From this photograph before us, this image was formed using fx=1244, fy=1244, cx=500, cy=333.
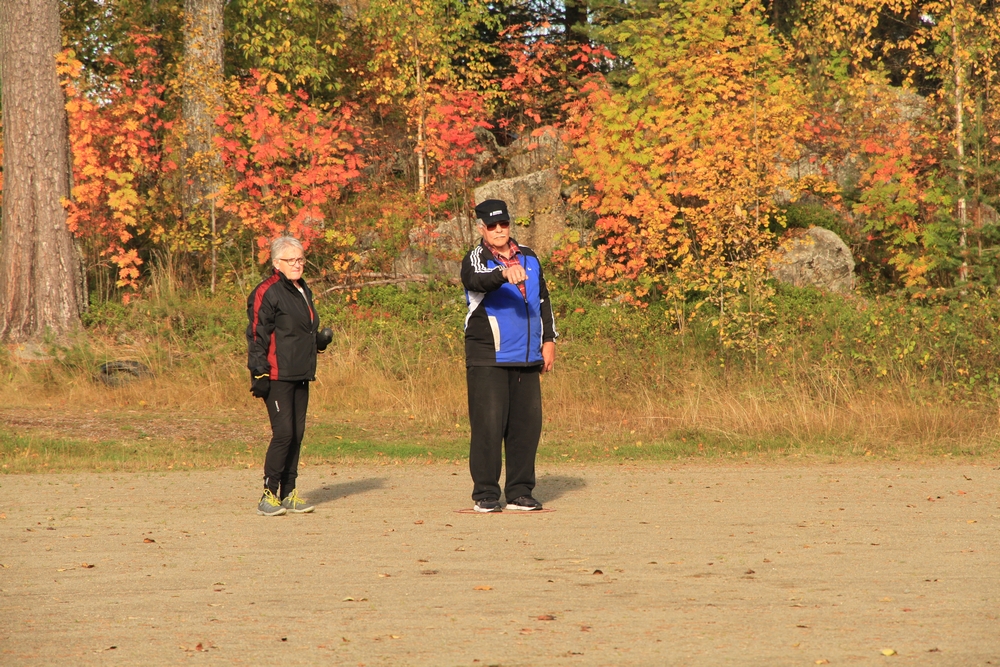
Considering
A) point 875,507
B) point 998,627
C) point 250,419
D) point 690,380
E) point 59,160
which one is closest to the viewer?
point 998,627

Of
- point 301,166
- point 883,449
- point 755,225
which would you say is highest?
point 301,166

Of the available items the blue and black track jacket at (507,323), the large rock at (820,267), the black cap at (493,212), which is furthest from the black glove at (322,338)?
the large rock at (820,267)

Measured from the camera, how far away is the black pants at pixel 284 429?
844 cm

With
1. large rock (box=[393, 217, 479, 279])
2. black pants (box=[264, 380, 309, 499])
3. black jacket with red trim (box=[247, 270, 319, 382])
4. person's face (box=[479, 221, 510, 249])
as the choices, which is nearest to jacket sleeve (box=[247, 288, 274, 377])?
black jacket with red trim (box=[247, 270, 319, 382])

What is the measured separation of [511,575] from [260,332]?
2.93 meters

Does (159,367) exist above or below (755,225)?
below

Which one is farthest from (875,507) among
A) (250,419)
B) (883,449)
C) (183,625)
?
(250,419)

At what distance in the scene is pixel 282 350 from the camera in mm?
A: 8398

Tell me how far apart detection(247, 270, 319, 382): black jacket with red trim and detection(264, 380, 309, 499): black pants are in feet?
0.39

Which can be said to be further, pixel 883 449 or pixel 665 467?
pixel 883 449

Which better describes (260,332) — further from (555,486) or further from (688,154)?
(688,154)

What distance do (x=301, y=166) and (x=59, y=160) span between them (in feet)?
12.5

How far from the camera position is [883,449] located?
12.4 meters

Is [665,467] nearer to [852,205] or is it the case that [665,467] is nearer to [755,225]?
[755,225]
